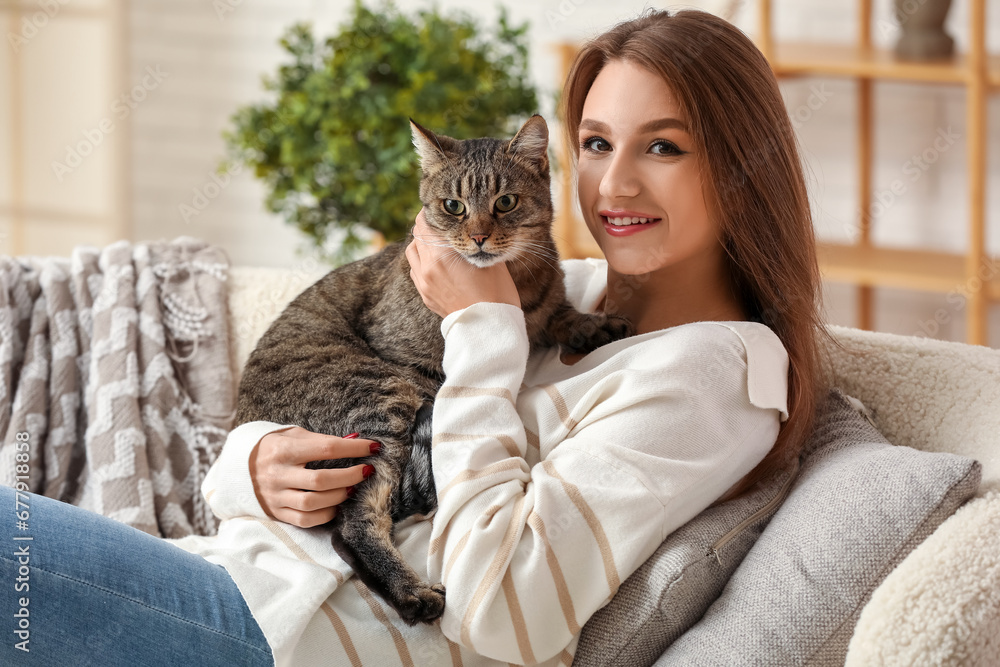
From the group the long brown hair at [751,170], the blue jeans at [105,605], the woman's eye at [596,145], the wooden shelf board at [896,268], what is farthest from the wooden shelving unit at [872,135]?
the blue jeans at [105,605]

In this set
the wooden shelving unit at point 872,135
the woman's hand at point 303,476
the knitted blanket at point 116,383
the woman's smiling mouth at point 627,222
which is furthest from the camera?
the wooden shelving unit at point 872,135

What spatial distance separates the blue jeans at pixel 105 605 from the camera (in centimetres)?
109

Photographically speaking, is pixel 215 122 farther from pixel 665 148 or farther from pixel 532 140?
pixel 665 148

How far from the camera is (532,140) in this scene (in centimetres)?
140

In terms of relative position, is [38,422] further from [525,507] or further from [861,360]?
[861,360]

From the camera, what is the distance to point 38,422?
1805mm

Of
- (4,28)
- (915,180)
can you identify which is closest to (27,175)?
(4,28)

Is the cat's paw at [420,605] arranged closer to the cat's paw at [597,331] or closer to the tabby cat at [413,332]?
the tabby cat at [413,332]

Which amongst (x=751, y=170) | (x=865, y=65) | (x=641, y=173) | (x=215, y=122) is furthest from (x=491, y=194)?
(x=215, y=122)

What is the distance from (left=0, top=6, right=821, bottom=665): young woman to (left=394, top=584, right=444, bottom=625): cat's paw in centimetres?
3

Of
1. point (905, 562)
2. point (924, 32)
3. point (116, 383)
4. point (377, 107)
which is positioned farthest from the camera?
point (924, 32)

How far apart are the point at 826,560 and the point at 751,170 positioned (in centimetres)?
56

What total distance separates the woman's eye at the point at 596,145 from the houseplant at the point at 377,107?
1063 mm

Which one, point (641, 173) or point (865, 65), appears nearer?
point (641, 173)
